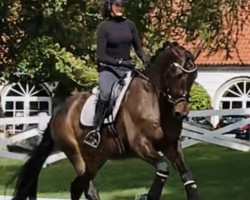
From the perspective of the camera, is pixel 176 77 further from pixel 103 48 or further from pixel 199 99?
pixel 199 99

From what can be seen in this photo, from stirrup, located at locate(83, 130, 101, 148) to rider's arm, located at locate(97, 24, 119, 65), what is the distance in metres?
0.96

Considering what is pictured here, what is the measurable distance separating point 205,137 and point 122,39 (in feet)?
41.0

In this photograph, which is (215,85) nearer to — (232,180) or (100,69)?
(232,180)

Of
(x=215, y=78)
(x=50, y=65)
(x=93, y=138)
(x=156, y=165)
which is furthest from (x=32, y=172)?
(x=215, y=78)

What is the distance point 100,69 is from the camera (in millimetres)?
11617

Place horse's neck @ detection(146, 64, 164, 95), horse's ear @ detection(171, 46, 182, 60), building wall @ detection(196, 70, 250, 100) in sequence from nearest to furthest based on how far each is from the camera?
horse's ear @ detection(171, 46, 182, 60) → horse's neck @ detection(146, 64, 164, 95) → building wall @ detection(196, 70, 250, 100)

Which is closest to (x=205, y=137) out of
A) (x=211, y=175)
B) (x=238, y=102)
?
(x=211, y=175)

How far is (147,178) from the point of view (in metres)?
19.9

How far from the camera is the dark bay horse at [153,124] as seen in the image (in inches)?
415

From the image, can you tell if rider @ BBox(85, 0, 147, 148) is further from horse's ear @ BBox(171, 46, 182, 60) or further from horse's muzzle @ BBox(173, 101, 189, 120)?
horse's muzzle @ BBox(173, 101, 189, 120)

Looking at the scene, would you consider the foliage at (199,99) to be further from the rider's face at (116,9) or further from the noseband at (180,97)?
the noseband at (180,97)

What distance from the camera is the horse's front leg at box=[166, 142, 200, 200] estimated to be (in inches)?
414

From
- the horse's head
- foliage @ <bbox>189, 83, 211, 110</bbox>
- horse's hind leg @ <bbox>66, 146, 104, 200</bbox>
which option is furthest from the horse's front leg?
foliage @ <bbox>189, 83, 211, 110</bbox>

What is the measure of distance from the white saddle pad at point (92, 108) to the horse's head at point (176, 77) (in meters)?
0.52
